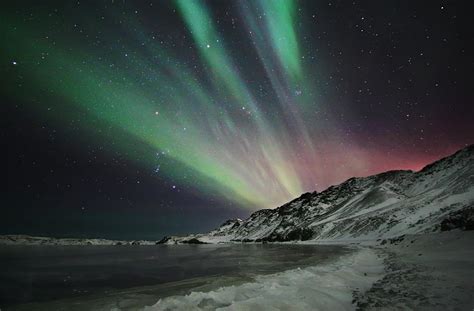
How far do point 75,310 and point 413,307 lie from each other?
12.9 meters

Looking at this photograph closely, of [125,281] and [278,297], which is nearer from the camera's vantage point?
[278,297]

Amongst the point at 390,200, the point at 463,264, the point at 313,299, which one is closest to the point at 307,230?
the point at 390,200

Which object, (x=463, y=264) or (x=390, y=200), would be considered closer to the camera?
(x=463, y=264)

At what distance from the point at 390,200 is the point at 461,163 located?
39910mm

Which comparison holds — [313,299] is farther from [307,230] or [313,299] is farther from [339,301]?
[307,230]

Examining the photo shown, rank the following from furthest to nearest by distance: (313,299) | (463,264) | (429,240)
Answer: (429,240), (463,264), (313,299)

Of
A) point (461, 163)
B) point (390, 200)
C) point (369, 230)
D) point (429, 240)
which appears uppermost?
point (461, 163)

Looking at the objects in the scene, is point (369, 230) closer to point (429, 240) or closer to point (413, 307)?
point (429, 240)

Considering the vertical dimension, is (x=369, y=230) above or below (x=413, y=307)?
above

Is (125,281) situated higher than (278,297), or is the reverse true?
(125,281)

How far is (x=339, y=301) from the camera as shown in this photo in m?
12.4

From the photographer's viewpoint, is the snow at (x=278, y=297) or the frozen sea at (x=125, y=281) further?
the frozen sea at (x=125, y=281)

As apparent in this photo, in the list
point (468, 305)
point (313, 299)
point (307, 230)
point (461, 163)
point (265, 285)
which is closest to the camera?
point (468, 305)

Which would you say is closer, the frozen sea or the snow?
the snow
